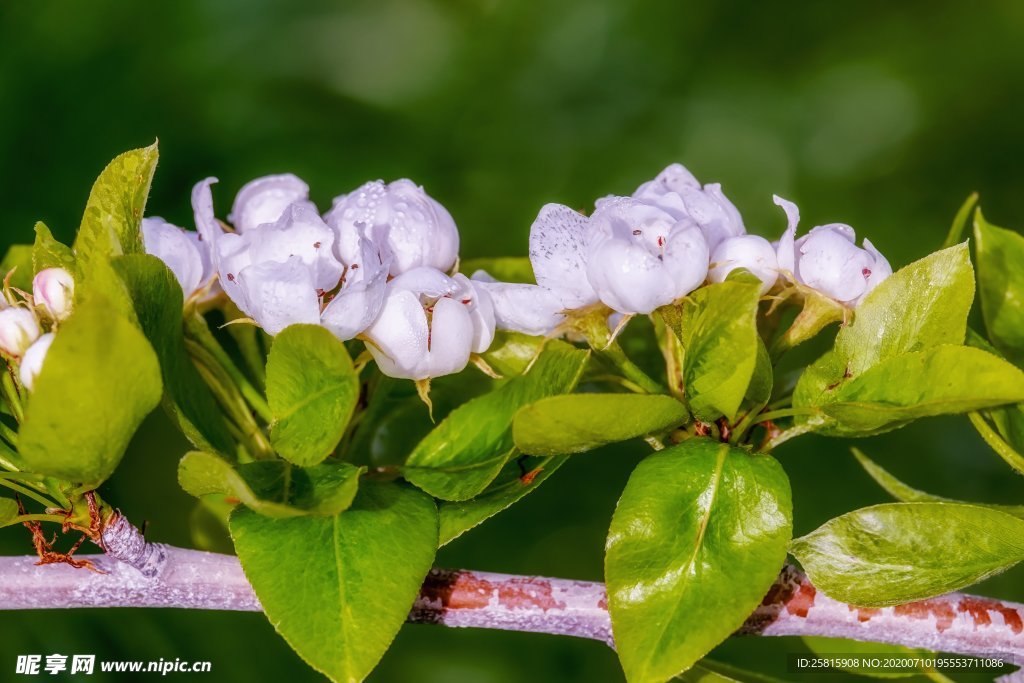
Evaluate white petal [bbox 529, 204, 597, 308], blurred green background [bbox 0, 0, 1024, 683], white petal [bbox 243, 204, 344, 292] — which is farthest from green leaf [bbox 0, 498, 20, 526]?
blurred green background [bbox 0, 0, 1024, 683]

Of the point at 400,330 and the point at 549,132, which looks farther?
the point at 549,132

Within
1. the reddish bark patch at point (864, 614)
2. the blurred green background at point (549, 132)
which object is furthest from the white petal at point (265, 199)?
the blurred green background at point (549, 132)

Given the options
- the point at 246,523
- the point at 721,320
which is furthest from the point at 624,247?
the point at 246,523

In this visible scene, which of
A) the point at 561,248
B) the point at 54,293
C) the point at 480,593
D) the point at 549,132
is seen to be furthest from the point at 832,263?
the point at 549,132

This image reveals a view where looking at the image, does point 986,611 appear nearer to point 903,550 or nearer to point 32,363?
point 903,550

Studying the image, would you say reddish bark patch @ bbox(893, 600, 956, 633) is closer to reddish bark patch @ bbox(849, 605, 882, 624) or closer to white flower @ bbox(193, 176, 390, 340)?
reddish bark patch @ bbox(849, 605, 882, 624)

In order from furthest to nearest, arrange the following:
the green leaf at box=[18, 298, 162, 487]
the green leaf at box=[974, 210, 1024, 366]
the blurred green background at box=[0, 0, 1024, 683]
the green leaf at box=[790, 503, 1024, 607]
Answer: the blurred green background at box=[0, 0, 1024, 683], the green leaf at box=[974, 210, 1024, 366], the green leaf at box=[790, 503, 1024, 607], the green leaf at box=[18, 298, 162, 487]
